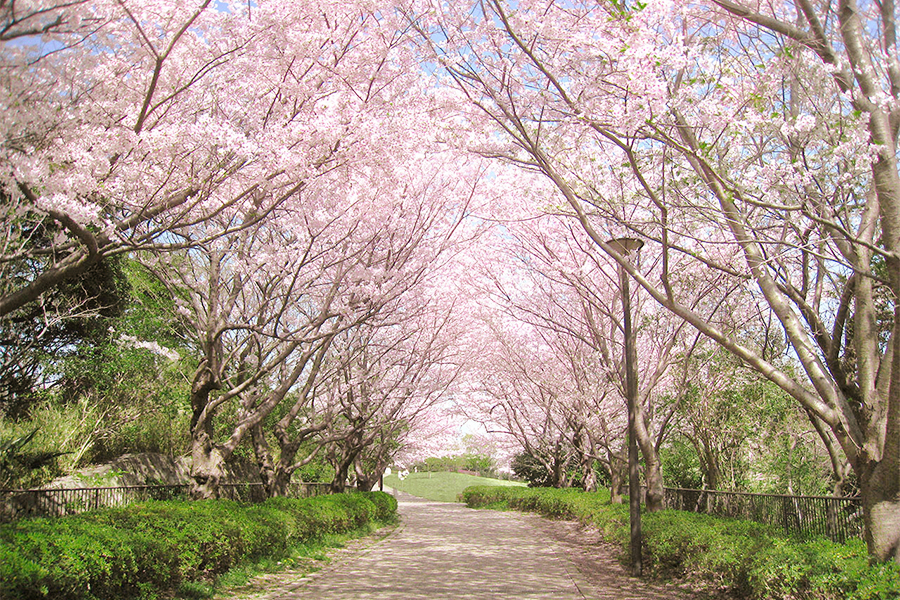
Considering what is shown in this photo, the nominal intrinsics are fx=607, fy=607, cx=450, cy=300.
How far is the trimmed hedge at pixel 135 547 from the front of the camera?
14.1ft

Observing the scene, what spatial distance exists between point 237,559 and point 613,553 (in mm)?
6482

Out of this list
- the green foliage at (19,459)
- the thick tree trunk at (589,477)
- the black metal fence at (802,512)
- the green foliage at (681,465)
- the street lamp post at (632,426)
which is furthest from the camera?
the thick tree trunk at (589,477)

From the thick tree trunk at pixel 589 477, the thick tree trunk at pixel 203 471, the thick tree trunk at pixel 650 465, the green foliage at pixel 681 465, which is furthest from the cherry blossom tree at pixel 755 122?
the thick tree trunk at pixel 589 477

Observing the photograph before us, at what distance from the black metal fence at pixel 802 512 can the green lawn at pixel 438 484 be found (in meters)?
33.0

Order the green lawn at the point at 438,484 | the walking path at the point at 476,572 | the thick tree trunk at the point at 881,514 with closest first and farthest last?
1. the thick tree trunk at the point at 881,514
2. the walking path at the point at 476,572
3. the green lawn at the point at 438,484

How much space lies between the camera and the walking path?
700 centimetres

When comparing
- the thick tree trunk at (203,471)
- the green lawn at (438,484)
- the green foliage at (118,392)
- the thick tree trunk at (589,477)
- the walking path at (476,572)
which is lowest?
the green lawn at (438,484)

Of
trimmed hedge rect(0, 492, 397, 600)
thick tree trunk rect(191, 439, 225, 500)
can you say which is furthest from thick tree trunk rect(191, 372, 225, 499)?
trimmed hedge rect(0, 492, 397, 600)

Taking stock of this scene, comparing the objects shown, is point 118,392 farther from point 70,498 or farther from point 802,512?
point 802,512

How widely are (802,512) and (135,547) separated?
7.68 m

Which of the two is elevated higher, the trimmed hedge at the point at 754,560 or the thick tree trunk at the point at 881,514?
the thick tree trunk at the point at 881,514

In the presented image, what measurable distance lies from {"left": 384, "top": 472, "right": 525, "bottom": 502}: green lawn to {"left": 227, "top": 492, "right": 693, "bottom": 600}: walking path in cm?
2948

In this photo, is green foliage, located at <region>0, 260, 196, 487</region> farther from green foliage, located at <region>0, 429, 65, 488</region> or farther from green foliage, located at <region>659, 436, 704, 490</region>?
green foliage, located at <region>659, 436, 704, 490</region>

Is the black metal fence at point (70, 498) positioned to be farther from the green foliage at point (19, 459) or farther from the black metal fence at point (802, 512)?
the black metal fence at point (802, 512)
